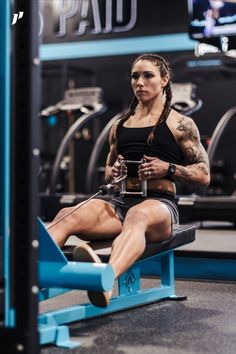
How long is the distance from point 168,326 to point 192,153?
1.05m

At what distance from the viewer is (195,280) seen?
4492 mm

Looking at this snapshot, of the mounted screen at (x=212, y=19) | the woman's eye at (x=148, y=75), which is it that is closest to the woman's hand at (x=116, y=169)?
the woman's eye at (x=148, y=75)

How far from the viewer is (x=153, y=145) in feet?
11.7

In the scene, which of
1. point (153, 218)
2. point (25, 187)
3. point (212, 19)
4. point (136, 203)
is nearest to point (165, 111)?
point (136, 203)

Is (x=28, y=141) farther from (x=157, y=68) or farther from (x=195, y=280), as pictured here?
(x=195, y=280)

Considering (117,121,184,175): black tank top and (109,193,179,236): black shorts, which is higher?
Result: (117,121,184,175): black tank top

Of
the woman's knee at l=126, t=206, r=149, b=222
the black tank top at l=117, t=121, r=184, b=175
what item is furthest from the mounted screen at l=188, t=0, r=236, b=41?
the woman's knee at l=126, t=206, r=149, b=222

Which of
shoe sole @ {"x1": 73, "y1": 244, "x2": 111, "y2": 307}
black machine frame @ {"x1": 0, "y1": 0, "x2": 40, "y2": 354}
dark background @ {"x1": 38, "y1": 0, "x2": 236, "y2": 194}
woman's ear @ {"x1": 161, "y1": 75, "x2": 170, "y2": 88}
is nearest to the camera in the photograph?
black machine frame @ {"x1": 0, "y1": 0, "x2": 40, "y2": 354}

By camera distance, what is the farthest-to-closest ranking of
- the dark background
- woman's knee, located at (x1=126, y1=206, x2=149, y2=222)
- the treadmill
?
the dark background, the treadmill, woman's knee, located at (x1=126, y1=206, x2=149, y2=222)

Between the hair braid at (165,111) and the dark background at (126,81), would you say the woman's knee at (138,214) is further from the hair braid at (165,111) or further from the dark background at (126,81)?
the dark background at (126,81)

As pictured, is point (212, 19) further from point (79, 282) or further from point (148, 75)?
point (79, 282)

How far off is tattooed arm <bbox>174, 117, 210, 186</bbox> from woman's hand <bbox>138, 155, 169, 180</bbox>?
0.16 meters

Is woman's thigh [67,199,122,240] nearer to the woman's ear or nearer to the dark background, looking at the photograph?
the woman's ear

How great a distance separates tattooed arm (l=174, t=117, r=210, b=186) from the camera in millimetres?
3594
